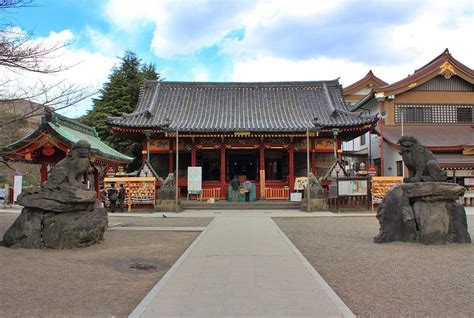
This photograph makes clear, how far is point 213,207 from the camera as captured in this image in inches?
882

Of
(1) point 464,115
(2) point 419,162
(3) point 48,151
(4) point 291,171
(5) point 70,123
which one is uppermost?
(1) point 464,115

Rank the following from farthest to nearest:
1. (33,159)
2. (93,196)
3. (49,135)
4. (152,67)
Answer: (152,67)
(33,159)
(49,135)
(93,196)

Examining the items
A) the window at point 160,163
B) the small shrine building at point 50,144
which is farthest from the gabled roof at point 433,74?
the small shrine building at point 50,144

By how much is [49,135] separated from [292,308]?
13621mm

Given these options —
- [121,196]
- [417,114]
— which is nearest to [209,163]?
[121,196]

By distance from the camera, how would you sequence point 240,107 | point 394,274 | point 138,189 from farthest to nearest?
point 240,107 → point 138,189 → point 394,274

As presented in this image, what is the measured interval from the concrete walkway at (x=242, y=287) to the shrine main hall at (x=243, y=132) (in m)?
15.3

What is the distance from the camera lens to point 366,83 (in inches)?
1634

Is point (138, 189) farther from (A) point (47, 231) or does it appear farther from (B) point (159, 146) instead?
(A) point (47, 231)

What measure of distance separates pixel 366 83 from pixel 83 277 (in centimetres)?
3936

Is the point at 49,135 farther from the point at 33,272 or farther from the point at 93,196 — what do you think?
the point at 33,272

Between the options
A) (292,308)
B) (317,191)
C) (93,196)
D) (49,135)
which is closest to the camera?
(292,308)

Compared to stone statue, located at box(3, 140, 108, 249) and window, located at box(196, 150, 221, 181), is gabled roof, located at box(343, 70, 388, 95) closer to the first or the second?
window, located at box(196, 150, 221, 181)

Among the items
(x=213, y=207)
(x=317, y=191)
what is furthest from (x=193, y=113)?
(x=317, y=191)
